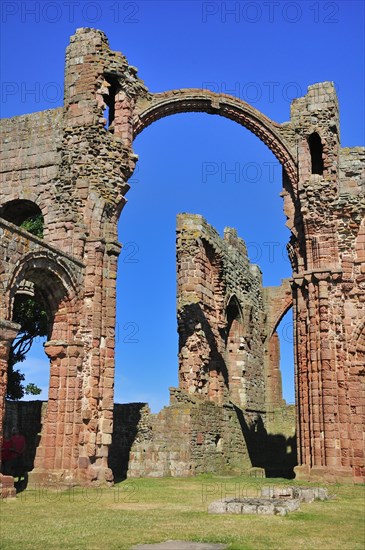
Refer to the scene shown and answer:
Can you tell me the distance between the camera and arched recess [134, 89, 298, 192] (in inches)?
708

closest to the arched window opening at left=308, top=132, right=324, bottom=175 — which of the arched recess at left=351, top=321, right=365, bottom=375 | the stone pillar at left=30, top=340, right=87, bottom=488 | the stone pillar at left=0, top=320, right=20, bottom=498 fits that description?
the arched recess at left=351, top=321, right=365, bottom=375

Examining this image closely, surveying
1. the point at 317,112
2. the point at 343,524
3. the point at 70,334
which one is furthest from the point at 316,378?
the point at 343,524

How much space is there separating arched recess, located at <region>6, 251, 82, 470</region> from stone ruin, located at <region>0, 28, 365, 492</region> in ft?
Answer: 0.09

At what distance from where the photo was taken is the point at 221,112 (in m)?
19.2

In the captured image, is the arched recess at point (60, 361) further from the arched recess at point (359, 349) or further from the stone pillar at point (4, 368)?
the arched recess at point (359, 349)

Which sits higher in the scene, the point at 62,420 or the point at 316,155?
the point at 316,155

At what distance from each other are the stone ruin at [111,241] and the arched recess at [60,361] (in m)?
0.03

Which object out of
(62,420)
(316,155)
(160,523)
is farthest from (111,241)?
(160,523)

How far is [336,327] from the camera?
1650 cm

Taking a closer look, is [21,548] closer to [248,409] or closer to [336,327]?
[336,327]

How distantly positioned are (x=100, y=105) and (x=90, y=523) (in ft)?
35.7

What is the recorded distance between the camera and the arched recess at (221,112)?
1798cm

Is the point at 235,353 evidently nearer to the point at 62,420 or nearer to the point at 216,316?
the point at 216,316

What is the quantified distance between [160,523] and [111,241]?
8.57m
